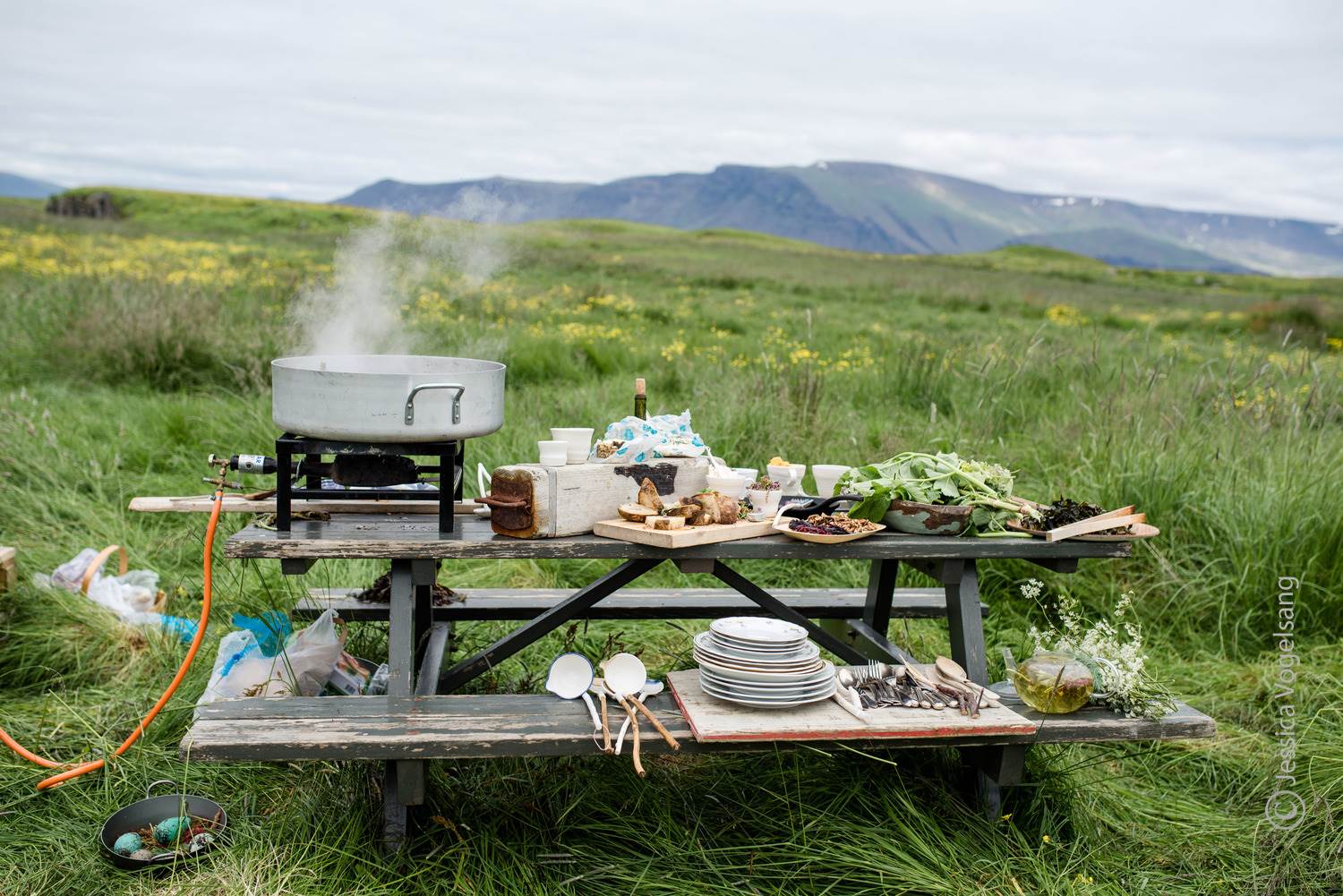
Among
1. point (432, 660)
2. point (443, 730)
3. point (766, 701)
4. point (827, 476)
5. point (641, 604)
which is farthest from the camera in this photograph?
point (641, 604)

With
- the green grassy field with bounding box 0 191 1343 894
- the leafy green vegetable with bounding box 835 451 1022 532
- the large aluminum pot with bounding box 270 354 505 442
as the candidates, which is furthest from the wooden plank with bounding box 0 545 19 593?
the leafy green vegetable with bounding box 835 451 1022 532

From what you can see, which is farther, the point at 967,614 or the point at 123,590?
the point at 123,590

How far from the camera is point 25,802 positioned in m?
3.12

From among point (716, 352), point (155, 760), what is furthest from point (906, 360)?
point (155, 760)

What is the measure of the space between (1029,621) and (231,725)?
3522mm

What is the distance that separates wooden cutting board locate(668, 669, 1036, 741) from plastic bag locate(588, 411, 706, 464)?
0.78 metres

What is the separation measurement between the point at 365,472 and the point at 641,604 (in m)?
1.28

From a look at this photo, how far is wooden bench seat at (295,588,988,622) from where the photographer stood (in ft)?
12.5

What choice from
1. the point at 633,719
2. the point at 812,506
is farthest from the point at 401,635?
the point at 812,506

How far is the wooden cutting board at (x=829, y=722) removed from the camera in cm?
269

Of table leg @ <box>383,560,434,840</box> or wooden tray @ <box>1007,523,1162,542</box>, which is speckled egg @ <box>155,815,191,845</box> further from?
wooden tray @ <box>1007,523,1162,542</box>

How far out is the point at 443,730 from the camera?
2686mm

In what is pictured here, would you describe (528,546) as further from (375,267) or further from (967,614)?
(375,267)

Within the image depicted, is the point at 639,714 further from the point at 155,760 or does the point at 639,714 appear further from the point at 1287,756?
the point at 1287,756
